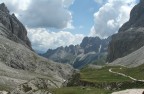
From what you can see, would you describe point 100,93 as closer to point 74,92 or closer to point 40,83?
point 74,92

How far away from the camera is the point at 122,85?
333ft

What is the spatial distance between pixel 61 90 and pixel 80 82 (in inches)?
1392

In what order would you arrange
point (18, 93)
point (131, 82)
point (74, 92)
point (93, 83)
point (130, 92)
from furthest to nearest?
1. point (93, 83)
2. point (131, 82)
3. point (18, 93)
4. point (74, 92)
5. point (130, 92)

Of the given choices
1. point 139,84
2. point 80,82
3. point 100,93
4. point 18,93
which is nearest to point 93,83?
point 80,82

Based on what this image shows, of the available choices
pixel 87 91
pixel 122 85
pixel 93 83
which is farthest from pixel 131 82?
pixel 87 91

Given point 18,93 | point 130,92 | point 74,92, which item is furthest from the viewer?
point 18,93

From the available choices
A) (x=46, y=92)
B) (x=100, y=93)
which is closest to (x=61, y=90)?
(x=46, y=92)

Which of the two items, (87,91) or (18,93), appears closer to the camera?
(87,91)

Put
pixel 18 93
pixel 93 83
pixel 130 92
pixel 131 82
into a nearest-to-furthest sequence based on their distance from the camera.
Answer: pixel 130 92
pixel 18 93
pixel 131 82
pixel 93 83

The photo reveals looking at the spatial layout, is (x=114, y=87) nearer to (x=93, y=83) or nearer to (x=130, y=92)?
(x=93, y=83)

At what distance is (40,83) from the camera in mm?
116312

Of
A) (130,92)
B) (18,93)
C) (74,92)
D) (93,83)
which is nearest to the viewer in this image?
(130,92)

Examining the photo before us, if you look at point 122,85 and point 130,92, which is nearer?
point 130,92

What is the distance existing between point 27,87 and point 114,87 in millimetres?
26100
